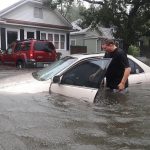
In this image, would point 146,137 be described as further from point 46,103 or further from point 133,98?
point 133,98

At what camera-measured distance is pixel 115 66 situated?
782cm

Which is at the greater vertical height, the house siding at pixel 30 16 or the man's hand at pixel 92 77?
the house siding at pixel 30 16

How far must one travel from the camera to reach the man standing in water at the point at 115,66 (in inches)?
302

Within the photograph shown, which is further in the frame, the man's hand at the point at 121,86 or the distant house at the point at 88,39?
the distant house at the point at 88,39

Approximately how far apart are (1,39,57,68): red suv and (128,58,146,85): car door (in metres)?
15.3

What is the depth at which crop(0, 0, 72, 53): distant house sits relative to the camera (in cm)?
3250

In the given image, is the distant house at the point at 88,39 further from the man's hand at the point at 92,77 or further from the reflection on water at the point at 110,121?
the man's hand at the point at 92,77

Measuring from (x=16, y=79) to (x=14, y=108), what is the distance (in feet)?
4.84

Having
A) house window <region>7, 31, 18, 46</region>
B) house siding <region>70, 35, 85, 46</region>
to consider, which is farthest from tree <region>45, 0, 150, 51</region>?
house siding <region>70, 35, 85, 46</region>

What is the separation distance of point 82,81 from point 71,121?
142 cm

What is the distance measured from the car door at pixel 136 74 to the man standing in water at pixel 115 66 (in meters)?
1.10

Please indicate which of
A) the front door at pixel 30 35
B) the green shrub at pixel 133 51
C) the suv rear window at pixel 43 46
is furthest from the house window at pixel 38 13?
the green shrub at pixel 133 51

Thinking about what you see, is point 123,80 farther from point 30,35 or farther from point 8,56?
point 30,35

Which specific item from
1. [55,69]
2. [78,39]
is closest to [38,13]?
[78,39]
